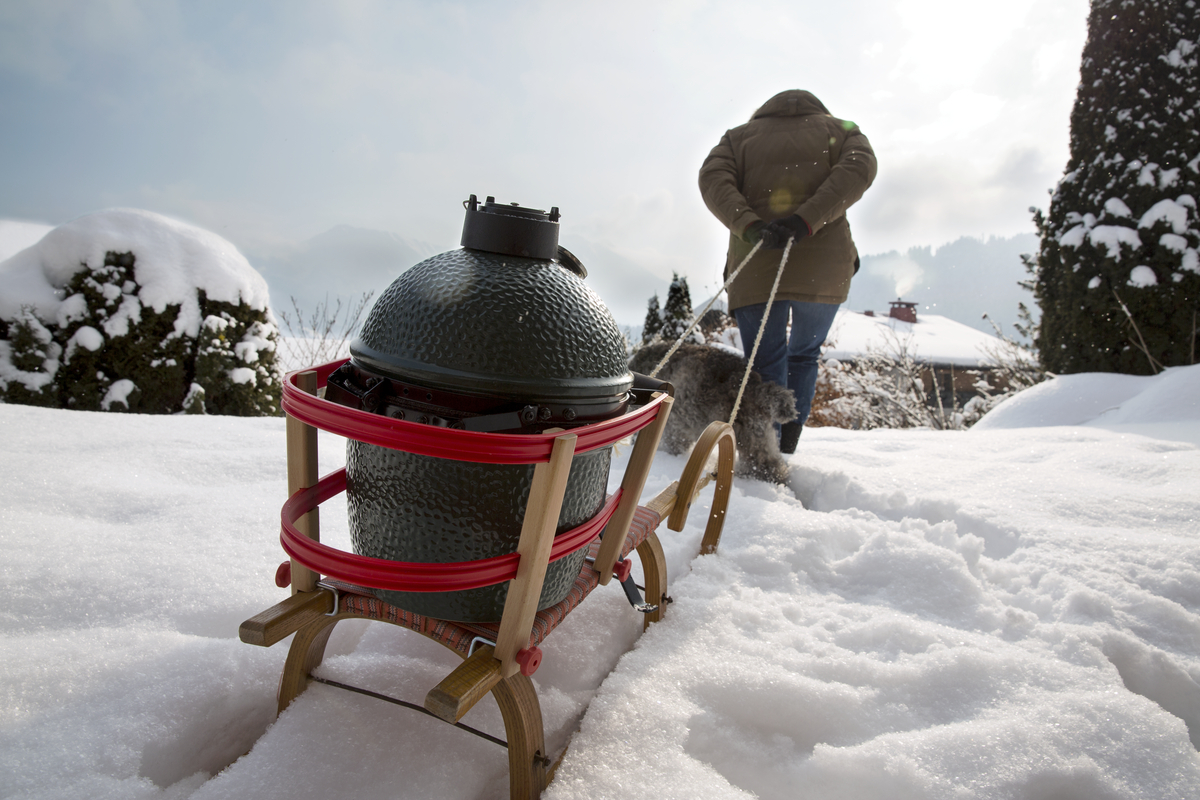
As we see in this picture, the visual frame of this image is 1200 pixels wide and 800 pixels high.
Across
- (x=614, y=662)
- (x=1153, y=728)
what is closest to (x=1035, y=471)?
(x=1153, y=728)

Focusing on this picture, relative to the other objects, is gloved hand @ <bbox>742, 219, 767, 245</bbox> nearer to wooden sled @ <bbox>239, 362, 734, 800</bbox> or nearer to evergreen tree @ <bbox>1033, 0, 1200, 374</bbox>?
wooden sled @ <bbox>239, 362, 734, 800</bbox>

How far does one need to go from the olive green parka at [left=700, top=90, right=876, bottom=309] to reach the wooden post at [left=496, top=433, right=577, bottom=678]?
2800 millimetres

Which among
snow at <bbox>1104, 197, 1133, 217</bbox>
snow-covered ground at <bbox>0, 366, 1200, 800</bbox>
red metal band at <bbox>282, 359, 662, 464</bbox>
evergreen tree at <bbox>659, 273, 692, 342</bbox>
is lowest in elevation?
snow-covered ground at <bbox>0, 366, 1200, 800</bbox>

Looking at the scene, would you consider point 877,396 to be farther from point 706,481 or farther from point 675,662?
point 675,662

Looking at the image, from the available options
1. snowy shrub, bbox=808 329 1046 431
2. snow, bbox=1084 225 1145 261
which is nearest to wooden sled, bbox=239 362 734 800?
snowy shrub, bbox=808 329 1046 431

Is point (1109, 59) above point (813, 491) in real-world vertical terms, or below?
above

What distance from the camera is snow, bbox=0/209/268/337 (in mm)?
3928

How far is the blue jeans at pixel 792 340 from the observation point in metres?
3.67

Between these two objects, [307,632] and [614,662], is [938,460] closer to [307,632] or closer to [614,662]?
[614,662]

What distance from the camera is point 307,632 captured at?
1198 millimetres

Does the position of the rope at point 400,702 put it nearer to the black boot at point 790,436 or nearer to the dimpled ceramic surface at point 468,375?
the dimpled ceramic surface at point 468,375

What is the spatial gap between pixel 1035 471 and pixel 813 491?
1.25 m

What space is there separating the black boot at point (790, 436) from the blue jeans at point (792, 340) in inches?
2.6

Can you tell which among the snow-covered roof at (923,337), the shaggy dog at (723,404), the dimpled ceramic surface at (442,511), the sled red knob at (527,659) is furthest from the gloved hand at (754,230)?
the snow-covered roof at (923,337)
